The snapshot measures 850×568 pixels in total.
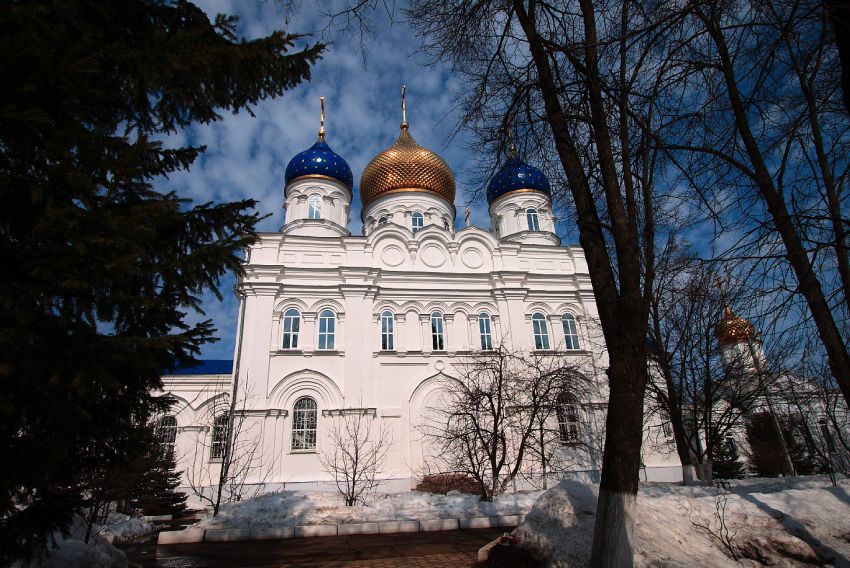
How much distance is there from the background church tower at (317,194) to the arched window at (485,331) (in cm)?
767

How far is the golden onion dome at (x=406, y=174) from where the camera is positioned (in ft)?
84.3

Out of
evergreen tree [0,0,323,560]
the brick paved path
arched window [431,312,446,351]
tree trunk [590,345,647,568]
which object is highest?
arched window [431,312,446,351]

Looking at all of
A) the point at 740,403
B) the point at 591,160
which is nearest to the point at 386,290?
the point at 740,403

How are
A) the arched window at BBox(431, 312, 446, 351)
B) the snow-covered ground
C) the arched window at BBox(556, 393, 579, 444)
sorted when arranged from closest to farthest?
the snow-covered ground
the arched window at BBox(556, 393, 579, 444)
the arched window at BBox(431, 312, 446, 351)

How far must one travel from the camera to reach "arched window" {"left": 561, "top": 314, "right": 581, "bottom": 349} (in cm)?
2077

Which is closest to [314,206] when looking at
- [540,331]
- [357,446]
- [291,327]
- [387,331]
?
[291,327]

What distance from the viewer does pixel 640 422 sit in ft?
13.9

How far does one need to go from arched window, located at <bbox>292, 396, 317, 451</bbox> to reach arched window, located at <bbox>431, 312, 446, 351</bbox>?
5.14m

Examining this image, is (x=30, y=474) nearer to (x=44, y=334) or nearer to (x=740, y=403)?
(x=44, y=334)

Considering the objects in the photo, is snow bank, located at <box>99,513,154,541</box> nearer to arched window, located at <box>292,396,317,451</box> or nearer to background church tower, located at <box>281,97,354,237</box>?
arched window, located at <box>292,396,317,451</box>

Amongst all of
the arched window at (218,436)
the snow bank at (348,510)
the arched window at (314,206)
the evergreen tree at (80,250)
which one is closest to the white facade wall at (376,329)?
the arched window at (218,436)

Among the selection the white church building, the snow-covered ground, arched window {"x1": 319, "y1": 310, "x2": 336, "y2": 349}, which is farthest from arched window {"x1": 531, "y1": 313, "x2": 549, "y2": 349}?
the snow-covered ground

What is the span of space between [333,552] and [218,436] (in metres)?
12.9

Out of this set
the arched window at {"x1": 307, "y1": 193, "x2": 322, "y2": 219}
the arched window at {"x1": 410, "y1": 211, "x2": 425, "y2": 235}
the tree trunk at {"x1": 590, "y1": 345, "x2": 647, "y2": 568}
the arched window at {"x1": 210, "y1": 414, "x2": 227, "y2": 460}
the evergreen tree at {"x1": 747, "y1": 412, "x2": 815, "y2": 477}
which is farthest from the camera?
the arched window at {"x1": 410, "y1": 211, "x2": 425, "y2": 235}
